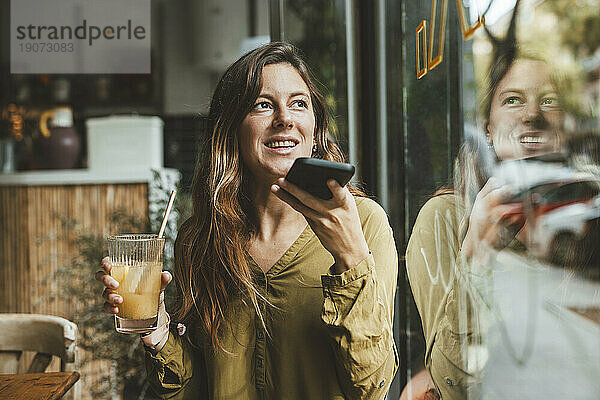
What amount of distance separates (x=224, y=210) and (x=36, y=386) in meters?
0.61

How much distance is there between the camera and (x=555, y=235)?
2.27 ft

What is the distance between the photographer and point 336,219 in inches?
41.2

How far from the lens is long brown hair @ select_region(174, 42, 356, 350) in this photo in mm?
1312

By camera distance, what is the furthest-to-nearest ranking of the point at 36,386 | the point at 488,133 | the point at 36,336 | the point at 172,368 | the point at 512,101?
the point at 36,336, the point at 36,386, the point at 172,368, the point at 488,133, the point at 512,101

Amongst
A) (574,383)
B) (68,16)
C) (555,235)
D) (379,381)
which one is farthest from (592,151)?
(68,16)

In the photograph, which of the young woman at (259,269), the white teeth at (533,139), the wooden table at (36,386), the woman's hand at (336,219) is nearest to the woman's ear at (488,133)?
the white teeth at (533,139)

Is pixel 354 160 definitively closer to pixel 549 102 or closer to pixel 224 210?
pixel 224 210

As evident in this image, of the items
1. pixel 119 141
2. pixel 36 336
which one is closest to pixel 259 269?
pixel 36 336

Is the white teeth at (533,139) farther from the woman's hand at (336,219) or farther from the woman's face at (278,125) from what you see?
the woman's face at (278,125)

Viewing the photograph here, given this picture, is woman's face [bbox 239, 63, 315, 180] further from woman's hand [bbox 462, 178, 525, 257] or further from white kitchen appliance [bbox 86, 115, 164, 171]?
white kitchen appliance [bbox 86, 115, 164, 171]

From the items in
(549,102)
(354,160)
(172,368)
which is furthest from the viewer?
(354,160)

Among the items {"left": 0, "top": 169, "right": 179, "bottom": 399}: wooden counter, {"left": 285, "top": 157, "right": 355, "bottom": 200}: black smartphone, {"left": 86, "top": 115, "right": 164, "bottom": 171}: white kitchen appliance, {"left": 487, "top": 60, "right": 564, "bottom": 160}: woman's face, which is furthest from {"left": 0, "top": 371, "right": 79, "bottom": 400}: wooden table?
{"left": 86, "top": 115, "right": 164, "bottom": 171}: white kitchen appliance

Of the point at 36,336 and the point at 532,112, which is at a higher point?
the point at 532,112

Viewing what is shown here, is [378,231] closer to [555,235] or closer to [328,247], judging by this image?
[328,247]
